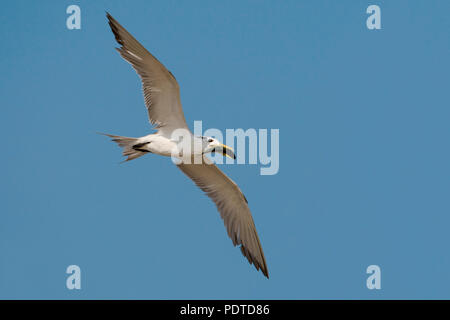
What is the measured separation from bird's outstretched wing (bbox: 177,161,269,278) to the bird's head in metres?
0.71

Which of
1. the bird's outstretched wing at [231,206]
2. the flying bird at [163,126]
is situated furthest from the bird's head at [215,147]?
the bird's outstretched wing at [231,206]

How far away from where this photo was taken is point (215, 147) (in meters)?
8.66

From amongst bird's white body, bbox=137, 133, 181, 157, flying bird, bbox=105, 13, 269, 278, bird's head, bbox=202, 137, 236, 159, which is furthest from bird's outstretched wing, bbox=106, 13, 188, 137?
bird's head, bbox=202, 137, 236, 159

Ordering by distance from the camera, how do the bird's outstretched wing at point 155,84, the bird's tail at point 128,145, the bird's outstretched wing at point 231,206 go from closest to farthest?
the bird's outstretched wing at point 155,84
the bird's tail at point 128,145
the bird's outstretched wing at point 231,206

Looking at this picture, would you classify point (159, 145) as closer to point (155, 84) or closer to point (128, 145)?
point (128, 145)

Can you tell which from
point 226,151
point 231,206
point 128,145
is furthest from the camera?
point 231,206

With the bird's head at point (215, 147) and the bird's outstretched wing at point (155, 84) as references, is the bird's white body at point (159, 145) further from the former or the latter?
the bird's head at point (215, 147)

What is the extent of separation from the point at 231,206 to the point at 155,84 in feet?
7.69

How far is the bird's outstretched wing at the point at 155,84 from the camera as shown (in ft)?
27.5

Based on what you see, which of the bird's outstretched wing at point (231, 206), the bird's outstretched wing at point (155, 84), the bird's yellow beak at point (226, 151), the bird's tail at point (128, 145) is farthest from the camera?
the bird's outstretched wing at point (231, 206)

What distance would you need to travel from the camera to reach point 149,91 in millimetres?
8695

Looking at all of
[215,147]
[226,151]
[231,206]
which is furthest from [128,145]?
[231,206]

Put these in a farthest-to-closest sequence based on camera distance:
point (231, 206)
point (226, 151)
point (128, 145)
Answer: point (231, 206) → point (226, 151) → point (128, 145)

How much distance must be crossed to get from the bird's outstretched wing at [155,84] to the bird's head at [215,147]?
432 millimetres
